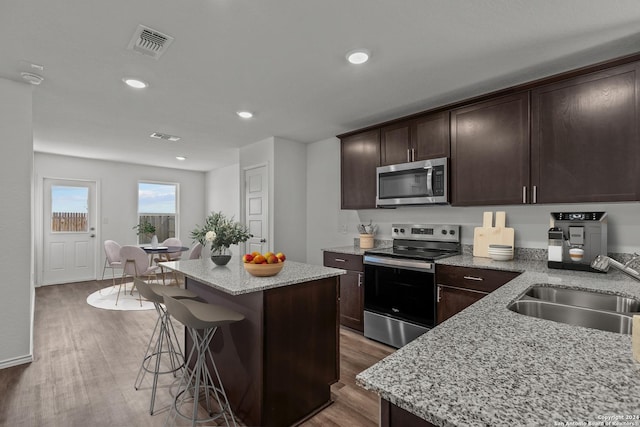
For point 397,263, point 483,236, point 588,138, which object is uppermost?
point 588,138

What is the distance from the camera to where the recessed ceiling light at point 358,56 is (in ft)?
7.20

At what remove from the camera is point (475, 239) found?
9.94ft

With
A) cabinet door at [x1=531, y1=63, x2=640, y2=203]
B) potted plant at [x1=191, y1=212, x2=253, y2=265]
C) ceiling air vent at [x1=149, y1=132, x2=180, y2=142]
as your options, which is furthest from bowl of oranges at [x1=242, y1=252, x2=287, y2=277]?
ceiling air vent at [x1=149, y1=132, x2=180, y2=142]

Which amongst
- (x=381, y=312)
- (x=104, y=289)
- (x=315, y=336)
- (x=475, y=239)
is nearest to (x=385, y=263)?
(x=381, y=312)

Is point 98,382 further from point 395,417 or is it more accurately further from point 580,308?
point 580,308

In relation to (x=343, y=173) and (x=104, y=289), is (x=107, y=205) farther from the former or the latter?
(x=343, y=173)

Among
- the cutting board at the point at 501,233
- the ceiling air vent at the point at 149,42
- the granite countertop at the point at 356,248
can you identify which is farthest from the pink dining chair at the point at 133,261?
the cutting board at the point at 501,233

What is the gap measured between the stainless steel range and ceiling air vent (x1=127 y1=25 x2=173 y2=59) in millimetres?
2527

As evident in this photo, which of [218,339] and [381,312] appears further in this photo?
[381,312]

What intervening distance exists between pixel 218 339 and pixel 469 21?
2.66 metres

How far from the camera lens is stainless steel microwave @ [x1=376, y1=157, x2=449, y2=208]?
9.83 ft

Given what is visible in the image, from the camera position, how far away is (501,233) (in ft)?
9.47

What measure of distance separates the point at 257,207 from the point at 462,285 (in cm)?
311

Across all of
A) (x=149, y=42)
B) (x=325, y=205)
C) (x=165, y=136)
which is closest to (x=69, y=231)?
(x=165, y=136)
